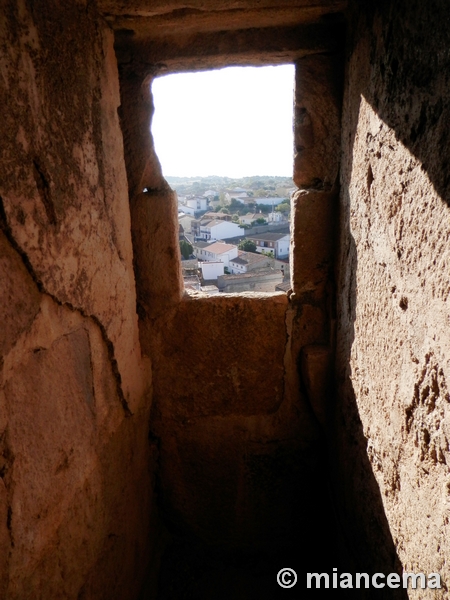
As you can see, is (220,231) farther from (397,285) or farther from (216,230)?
(397,285)

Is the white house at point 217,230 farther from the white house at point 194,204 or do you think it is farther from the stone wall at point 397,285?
the stone wall at point 397,285

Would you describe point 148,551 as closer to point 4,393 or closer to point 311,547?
point 311,547

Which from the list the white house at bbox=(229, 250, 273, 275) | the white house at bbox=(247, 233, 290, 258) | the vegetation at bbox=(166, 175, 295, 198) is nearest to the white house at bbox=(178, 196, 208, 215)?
the vegetation at bbox=(166, 175, 295, 198)

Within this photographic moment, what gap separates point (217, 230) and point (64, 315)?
14922 millimetres

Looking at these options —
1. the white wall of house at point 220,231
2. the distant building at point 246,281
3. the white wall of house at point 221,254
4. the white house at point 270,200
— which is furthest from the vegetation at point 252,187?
the distant building at point 246,281

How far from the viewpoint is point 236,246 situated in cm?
697

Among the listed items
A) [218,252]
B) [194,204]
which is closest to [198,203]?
[194,204]

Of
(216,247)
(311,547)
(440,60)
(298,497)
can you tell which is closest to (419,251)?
(440,60)

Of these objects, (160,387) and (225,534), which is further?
(225,534)

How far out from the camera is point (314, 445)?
6.84ft

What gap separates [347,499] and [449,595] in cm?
87

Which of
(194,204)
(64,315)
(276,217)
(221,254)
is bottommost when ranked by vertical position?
(221,254)

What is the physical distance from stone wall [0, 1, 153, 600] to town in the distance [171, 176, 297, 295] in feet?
2.01

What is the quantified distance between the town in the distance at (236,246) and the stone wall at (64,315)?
61 cm
